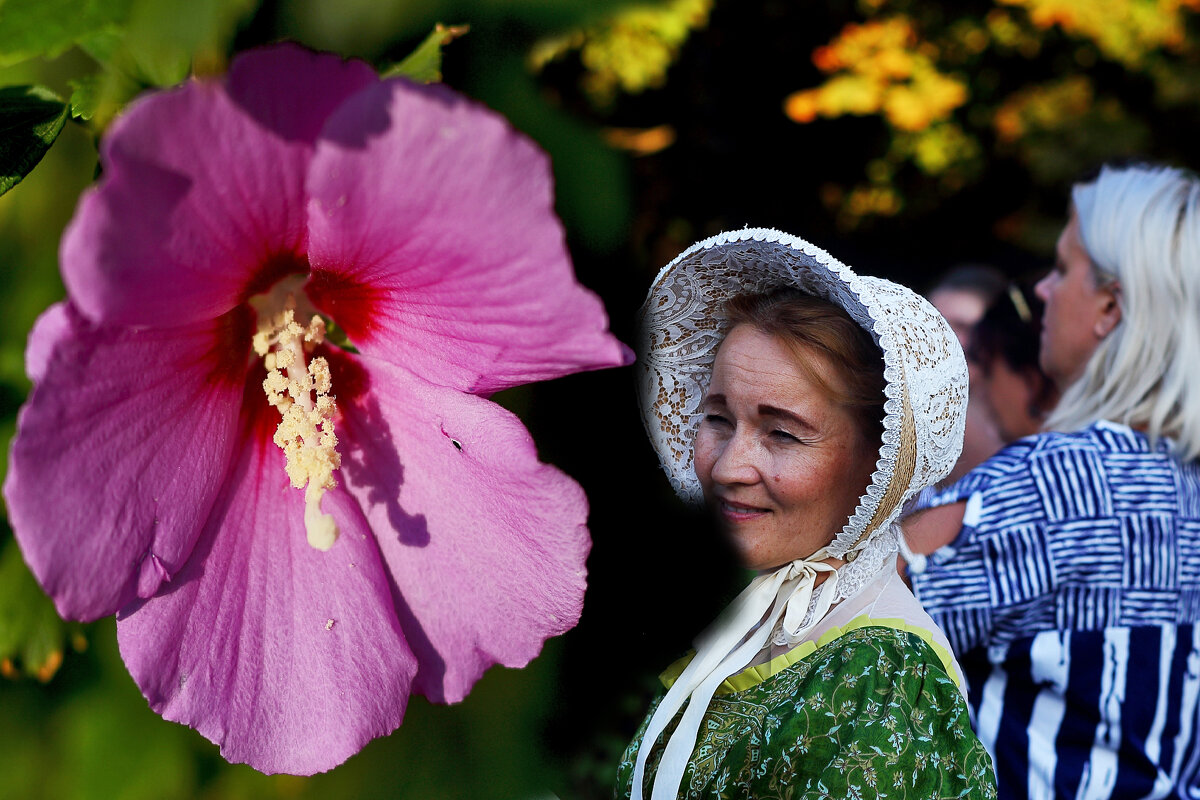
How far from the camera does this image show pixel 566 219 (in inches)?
20.4

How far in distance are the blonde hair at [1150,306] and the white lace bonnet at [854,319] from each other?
87cm

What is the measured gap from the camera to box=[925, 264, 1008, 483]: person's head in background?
1.84 metres

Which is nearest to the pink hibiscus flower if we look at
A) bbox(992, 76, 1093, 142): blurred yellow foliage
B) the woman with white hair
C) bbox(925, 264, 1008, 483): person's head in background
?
the woman with white hair

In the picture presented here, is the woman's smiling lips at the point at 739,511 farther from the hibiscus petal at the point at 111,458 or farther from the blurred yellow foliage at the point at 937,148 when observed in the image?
the blurred yellow foliage at the point at 937,148

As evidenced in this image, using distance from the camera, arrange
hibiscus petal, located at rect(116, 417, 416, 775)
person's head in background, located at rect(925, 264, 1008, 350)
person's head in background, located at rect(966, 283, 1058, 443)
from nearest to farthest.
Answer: hibiscus petal, located at rect(116, 417, 416, 775)
person's head in background, located at rect(966, 283, 1058, 443)
person's head in background, located at rect(925, 264, 1008, 350)

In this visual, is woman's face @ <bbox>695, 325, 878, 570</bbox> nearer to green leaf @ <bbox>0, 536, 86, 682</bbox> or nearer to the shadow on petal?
the shadow on petal

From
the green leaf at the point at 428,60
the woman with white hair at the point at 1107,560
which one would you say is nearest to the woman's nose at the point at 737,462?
the green leaf at the point at 428,60

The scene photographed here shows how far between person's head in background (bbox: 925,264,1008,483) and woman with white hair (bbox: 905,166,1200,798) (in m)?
0.13

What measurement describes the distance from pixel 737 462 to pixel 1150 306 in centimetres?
111

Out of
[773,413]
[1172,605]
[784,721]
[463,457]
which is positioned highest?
[463,457]

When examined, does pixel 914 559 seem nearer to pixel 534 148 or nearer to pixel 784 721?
pixel 784 721

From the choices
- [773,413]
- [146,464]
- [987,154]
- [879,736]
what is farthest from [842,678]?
[987,154]

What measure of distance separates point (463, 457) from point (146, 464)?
0.46 ft

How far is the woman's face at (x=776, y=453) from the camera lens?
74cm
